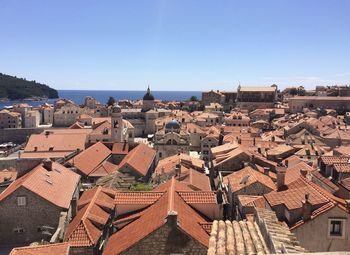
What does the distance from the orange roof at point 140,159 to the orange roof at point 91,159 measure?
3.35m

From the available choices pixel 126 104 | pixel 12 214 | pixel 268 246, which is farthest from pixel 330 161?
pixel 126 104

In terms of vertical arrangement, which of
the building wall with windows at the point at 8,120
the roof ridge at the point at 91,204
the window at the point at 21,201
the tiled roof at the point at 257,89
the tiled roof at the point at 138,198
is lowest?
the building wall with windows at the point at 8,120

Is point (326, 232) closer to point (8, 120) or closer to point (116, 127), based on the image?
point (116, 127)

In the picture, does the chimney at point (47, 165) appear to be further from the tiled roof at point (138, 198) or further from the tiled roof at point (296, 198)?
the tiled roof at point (296, 198)

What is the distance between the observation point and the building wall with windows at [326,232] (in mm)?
16312

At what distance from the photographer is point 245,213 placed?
24594 mm

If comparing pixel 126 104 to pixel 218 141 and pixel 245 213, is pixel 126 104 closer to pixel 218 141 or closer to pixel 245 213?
pixel 218 141

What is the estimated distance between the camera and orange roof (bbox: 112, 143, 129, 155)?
182 ft

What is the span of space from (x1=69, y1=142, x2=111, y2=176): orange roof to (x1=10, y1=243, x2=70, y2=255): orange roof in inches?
1101

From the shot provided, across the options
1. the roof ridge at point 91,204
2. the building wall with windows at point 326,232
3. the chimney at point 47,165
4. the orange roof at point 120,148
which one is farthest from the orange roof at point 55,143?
the building wall with windows at point 326,232

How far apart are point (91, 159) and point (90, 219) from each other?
24892mm

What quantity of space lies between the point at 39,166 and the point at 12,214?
593 centimetres

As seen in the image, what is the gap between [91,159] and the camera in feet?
162

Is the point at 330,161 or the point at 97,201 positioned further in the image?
the point at 97,201
